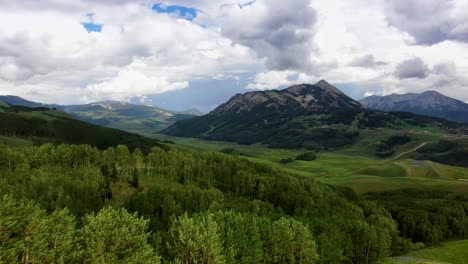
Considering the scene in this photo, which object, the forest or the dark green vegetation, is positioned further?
the dark green vegetation

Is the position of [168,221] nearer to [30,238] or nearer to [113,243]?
[113,243]

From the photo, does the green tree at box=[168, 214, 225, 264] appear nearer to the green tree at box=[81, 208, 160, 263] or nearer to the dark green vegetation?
the green tree at box=[81, 208, 160, 263]

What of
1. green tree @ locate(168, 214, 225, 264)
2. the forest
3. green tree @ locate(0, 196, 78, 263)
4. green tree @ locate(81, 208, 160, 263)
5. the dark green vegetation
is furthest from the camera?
the dark green vegetation

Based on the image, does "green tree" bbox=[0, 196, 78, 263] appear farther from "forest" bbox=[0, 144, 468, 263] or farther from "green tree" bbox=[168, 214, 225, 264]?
"green tree" bbox=[168, 214, 225, 264]

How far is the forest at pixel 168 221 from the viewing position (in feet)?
186

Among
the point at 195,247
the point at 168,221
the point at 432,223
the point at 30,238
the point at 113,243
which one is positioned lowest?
the point at 432,223

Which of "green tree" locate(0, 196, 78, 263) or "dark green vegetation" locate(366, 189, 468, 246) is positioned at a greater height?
"green tree" locate(0, 196, 78, 263)

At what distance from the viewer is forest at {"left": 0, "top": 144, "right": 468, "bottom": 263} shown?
186 feet

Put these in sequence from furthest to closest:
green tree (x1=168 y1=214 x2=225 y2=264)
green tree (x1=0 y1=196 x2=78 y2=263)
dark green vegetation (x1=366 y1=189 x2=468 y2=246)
Answer: dark green vegetation (x1=366 y1=189 x2=468 y2=246)
green tree (x1=168 y1=214 x2=225 y2=264)
green tree (x1=0 y1=196 x2=78 y2=263)

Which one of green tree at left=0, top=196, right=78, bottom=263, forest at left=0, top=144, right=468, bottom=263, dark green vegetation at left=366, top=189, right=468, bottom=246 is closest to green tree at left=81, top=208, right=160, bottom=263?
forest at left=0, top=144, right=468, bottom=263

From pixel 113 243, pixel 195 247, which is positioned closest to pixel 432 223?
pixel 195 247

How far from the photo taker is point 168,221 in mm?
118375

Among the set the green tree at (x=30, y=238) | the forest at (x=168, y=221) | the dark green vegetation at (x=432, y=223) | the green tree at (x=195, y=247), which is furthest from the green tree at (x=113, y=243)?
the dark green vegetation at (x=432, y=223)

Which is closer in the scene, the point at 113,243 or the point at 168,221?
the point at 113,243
